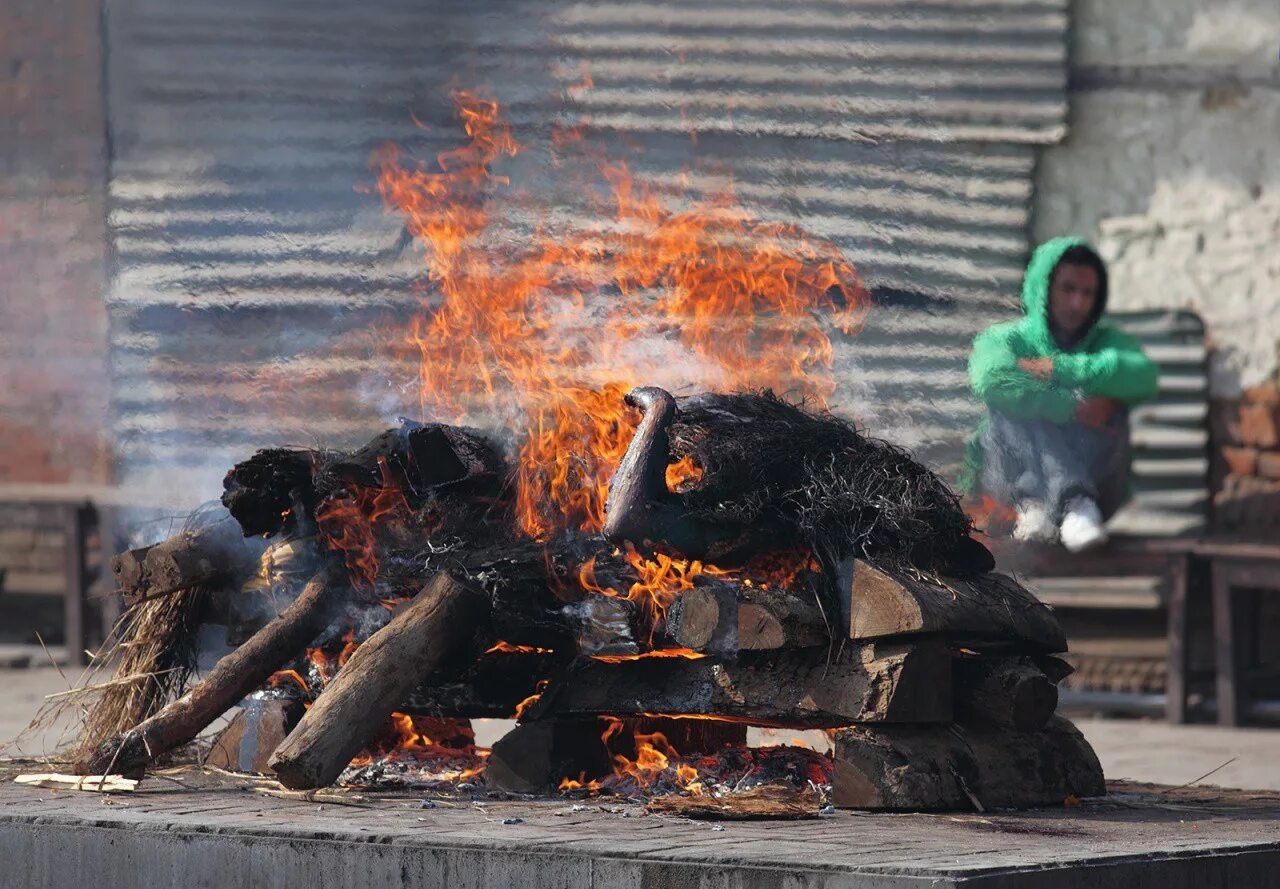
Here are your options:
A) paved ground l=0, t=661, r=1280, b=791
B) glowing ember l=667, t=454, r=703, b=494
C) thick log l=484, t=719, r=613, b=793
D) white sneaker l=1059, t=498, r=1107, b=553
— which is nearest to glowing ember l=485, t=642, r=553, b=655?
thick log l=484, t=719, r=613, b=793

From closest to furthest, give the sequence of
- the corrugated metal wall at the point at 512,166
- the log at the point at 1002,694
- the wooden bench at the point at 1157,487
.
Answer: the log at the point at 1002,694 → the corrugated metal wall at the point at 512,166 → the wooden bench at the point at 1157,487

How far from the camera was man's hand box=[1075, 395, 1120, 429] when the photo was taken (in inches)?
392

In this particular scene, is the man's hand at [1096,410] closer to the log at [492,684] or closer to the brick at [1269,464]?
the brick at [1269,464]

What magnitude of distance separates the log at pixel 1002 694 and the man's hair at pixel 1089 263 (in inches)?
185

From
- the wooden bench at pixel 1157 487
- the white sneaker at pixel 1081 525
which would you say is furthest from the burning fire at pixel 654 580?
the wooden bench at pixel 1157 487

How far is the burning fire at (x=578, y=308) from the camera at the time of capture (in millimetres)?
5953

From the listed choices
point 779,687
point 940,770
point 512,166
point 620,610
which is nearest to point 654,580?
point 620,610

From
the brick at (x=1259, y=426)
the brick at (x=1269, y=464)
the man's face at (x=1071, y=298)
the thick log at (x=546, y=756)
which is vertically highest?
the man's face at (x=1071, y=298)

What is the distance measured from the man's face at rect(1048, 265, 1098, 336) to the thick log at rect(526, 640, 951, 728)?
15.9 feet

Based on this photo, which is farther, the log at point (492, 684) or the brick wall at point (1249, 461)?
the brick wall at point (1249, 461)

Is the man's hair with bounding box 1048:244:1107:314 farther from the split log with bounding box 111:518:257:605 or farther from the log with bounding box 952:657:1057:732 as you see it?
the split log with bounding box 111:518:257:605

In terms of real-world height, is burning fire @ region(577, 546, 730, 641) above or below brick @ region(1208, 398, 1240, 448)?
below

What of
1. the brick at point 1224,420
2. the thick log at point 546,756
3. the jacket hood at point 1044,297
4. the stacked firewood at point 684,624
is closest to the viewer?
the stacked firewood at point 684,624

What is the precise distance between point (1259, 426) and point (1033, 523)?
1596 mm
